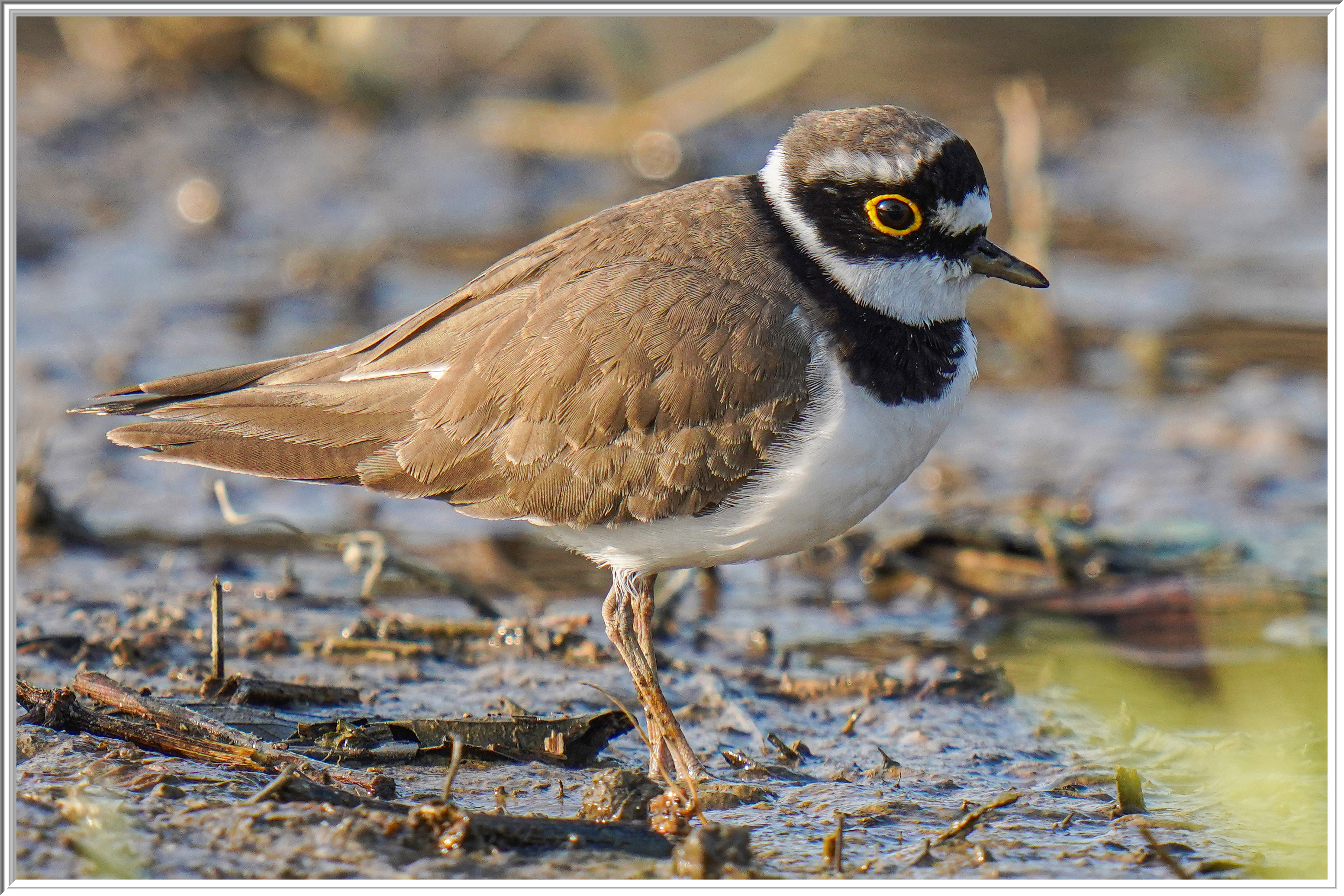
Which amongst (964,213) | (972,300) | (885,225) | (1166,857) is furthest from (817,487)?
(972,300)

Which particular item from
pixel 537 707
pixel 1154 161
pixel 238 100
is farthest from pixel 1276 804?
pixel 238 100

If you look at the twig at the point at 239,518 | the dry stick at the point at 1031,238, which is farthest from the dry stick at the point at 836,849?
the dry stick at the point at 1031,238

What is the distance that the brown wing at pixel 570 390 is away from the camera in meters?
Answer: 4.76

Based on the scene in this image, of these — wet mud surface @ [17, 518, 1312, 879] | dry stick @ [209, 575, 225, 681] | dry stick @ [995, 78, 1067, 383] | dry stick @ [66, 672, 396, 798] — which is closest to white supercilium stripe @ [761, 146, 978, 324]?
wet mud surface @ [17, 518, 1312, 879]

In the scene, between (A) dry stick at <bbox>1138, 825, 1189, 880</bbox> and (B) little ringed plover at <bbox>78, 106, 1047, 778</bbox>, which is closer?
(A) dry stick at <bbox>1138, 825, 1189, 880</bbox>

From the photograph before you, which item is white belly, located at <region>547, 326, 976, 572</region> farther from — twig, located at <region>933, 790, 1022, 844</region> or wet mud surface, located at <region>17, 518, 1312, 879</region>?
twig, located at <region>933, 790, 1022, 844</region>

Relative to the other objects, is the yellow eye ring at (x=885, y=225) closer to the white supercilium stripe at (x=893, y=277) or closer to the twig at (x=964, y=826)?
the white supercilium stripe at (x=893, y=277)

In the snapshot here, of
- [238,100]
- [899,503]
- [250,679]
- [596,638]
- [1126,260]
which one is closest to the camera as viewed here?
[250,679]

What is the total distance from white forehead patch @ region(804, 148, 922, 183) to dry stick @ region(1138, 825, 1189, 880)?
2115 mm

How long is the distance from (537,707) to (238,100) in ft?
25.1

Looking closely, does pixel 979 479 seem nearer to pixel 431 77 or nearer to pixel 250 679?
pixel 250 679

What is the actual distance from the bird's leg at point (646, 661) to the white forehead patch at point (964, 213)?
1.54 meters

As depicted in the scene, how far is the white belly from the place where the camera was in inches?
184

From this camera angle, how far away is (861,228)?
501cm
